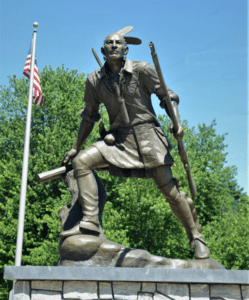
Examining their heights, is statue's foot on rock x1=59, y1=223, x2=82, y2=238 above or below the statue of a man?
below

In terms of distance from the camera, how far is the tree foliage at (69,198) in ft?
46.5

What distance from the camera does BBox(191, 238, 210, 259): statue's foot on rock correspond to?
4855 millimetres

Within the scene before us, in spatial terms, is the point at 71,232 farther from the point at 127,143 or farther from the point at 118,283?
the point at 127,143

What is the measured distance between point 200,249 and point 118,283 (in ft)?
4.36

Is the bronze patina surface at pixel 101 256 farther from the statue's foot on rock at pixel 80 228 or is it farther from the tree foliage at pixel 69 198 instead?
the tree foliage at pixel 69 198

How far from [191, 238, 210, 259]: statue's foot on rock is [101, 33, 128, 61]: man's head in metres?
2.39

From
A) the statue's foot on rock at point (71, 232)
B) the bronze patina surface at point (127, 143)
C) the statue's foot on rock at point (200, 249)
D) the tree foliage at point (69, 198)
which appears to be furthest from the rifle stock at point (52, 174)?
the tree foliage at point (69, 198)

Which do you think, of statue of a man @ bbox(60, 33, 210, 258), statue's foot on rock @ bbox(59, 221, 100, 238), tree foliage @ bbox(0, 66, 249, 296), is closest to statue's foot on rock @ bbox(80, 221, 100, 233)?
statue's foot on rock @ bbox(59, 221, 100, 238)

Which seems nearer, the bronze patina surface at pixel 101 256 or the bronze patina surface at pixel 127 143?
the bronze patina surface at pixel 101 256

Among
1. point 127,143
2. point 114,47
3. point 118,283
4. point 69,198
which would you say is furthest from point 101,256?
point 69,198

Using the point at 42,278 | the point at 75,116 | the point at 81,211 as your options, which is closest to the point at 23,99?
the point at 75,116

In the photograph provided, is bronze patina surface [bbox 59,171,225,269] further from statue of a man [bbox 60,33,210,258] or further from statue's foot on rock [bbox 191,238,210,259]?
statue of a man [bbox 60,33,210,258]

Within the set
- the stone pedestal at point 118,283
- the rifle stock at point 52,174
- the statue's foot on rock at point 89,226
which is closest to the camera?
the stone pedestal at point 118,283

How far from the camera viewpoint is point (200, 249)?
16.1 ft
